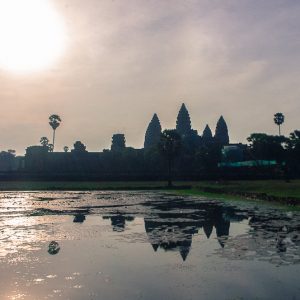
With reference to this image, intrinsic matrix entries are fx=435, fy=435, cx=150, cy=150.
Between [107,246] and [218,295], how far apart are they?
9.50m

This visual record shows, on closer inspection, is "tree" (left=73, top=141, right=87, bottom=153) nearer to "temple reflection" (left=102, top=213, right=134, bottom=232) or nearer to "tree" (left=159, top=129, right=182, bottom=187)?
"tree" (left=159, top=129, right=182, bottom=187)

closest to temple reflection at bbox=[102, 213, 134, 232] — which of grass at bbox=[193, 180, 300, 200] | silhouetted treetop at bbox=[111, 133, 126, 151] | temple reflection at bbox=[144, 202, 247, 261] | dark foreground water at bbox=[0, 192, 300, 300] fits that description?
dark foreground water at bbox=[0, 192, 300, 300]

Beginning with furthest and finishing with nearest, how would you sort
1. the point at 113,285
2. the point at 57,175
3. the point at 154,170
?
1. the point at 154,170
2. the point at 57,175
3. the point at 113,285

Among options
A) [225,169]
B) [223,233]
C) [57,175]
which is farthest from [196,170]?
[223,233]

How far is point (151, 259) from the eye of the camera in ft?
58.9

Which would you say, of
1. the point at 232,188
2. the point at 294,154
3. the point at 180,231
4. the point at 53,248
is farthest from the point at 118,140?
the point at 53,248

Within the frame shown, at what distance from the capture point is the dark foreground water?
1320cm

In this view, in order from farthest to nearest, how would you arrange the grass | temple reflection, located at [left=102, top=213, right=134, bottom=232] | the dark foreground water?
the grass < temple reflection, located at [left=102, top=213, right=134, bottom=232] < the dark foreground water

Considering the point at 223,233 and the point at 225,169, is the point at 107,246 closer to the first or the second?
the point at 223,233

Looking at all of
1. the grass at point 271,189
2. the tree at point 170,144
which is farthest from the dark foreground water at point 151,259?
the tree at point 170,144

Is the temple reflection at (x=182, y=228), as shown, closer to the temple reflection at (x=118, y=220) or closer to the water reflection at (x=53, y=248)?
the temple reflection at (x=118, y=220)

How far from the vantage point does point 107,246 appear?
21203 mm

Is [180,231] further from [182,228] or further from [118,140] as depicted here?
[118,140]

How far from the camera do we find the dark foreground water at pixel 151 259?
1320 cm
